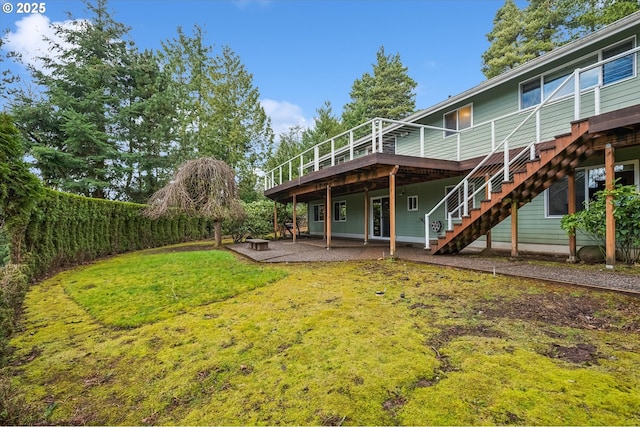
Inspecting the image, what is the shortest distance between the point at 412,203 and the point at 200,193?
9.19 m

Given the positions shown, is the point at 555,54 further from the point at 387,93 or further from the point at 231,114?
the point at 387,93

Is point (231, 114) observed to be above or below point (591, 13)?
below

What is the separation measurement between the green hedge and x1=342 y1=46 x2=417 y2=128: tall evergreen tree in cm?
2096

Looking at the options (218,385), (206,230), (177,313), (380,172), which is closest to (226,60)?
(206,230)

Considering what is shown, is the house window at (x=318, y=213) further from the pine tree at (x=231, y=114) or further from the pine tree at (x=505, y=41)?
the pine tree at (x=505, y=41)

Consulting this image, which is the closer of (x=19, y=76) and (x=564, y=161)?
(x=564, y=161)

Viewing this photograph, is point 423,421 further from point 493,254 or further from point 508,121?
point 508,121

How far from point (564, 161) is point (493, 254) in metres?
3.20

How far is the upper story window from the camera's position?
670 centimetres

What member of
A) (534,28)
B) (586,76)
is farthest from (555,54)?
(534,28)

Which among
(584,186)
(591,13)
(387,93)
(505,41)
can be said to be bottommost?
(584,186)

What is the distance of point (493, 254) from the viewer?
862 cm

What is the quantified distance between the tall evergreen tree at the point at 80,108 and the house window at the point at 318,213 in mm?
13241

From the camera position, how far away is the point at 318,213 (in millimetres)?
20469
